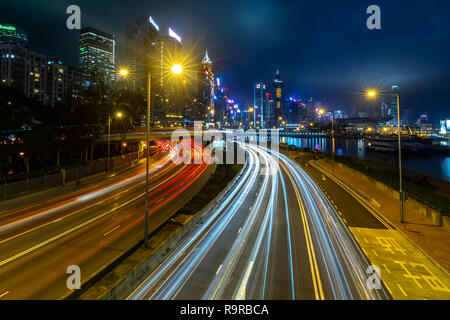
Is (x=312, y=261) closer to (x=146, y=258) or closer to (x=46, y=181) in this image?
(x=146, y=258)

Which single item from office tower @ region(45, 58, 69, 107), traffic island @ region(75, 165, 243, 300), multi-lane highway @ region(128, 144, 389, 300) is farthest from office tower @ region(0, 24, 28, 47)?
multi-lane highway @ region(128, 144, 389, 300)

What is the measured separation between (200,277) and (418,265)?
10.6m

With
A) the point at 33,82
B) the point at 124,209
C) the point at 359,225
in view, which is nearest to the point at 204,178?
the point at 124,209

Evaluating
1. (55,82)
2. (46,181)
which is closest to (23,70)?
(55,82)

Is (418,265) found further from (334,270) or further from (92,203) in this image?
(92,203)

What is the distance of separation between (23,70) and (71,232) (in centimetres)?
13823

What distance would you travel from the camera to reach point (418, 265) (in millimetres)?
11453

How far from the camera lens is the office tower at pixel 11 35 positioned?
5896 inches

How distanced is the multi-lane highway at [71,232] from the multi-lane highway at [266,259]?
3662 mm

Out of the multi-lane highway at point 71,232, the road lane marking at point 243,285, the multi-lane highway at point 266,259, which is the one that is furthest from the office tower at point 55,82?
the road lane marking at point 243,285

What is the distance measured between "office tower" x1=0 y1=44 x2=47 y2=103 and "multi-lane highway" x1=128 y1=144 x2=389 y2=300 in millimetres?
121314

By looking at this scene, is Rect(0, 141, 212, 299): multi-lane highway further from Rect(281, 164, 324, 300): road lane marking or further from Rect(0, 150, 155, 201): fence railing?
Rect(281, 164, 324, 300): road lane marking

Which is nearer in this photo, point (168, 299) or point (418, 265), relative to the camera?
point (168, 299)

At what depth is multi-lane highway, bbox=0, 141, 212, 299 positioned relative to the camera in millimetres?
10320
